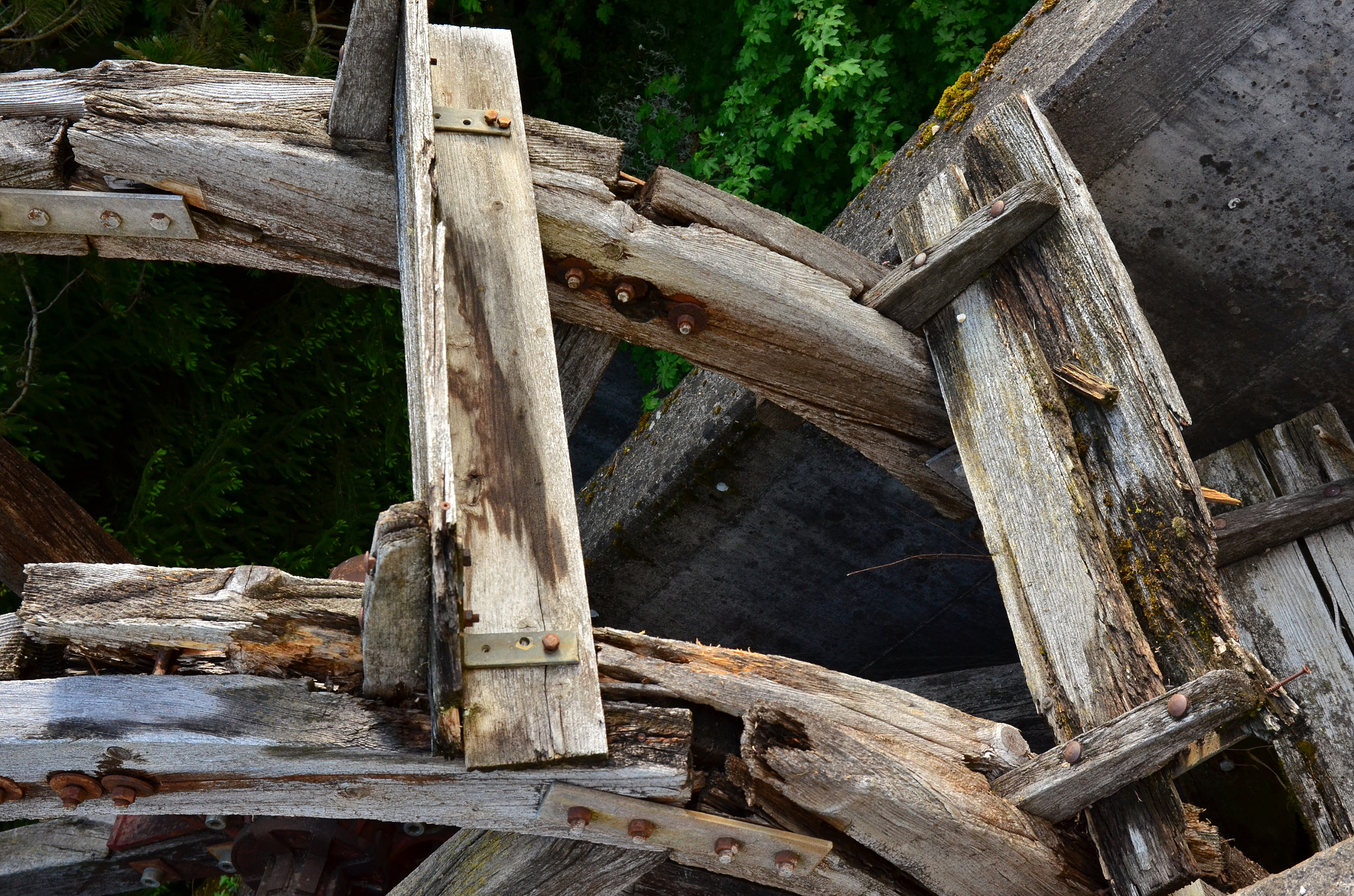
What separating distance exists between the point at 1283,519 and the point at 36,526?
368 centimetres

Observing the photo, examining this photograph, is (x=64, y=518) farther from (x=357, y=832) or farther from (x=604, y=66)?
(x=604, y=66)

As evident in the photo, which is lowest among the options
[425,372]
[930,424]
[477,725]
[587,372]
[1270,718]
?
[1270,718]

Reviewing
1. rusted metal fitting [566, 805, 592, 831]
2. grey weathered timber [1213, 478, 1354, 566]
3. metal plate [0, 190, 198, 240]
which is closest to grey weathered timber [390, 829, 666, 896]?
rusted metal fitting [566, 805, 592, 831]

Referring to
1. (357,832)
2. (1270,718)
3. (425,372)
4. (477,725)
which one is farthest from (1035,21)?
(357,832)

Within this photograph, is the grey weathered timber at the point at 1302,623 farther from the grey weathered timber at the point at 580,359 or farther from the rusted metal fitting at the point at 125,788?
the rusted metal fitting at the point at 125,788

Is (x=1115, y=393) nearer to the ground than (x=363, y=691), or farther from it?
farther from it

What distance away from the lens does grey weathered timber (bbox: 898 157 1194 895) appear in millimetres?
1840

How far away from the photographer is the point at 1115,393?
7.32 ft

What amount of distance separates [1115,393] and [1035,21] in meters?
1.44

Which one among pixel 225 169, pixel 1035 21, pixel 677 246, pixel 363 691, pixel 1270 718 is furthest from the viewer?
pixel 1035 21

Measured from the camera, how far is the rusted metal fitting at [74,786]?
1.71 metres

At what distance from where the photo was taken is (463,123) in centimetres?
226

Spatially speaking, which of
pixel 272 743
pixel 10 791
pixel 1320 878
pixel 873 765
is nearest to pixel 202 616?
pixel 272 743

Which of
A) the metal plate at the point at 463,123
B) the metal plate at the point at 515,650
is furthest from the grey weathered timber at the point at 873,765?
the metal plate at the point at 463,123
